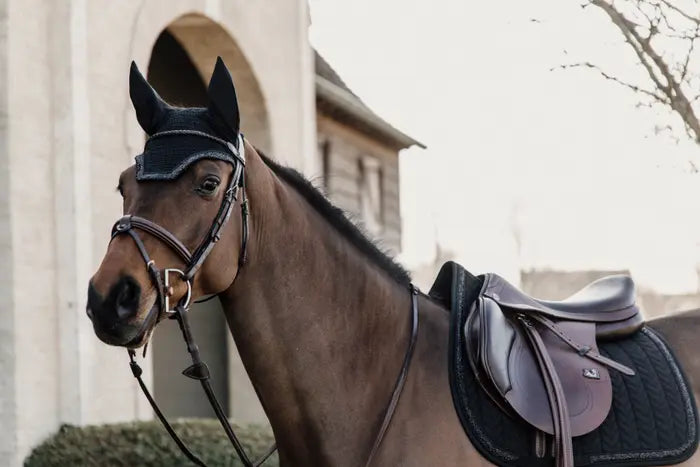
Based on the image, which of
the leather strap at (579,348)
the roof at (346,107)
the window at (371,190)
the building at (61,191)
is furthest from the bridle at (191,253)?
the window at (371,190)

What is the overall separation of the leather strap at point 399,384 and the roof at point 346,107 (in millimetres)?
8204

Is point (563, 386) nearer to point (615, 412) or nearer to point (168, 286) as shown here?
point (615, 412)

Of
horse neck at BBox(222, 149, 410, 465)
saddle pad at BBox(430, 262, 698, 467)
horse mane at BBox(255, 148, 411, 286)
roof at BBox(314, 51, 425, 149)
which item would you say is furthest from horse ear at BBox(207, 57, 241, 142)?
roof at BBox(314, 51, 425, 149)

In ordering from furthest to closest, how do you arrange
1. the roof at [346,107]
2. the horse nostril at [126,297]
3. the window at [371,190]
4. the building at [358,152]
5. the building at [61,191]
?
1. the window at [371,190]
2. the building at [358,152]
3. the roof at [346,107]
4. the building at [61,191]
5. the horse nostril at [126,297]

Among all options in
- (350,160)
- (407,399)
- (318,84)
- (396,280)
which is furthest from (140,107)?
(350,160)

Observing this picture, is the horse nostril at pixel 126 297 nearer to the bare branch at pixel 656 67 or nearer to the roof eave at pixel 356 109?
the bare branch at pixel 656 67

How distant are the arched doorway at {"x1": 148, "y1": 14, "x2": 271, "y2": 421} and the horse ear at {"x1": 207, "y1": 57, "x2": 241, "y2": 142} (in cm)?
584

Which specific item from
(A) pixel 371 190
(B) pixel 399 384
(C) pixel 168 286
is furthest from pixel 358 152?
(C) pixel 168 286

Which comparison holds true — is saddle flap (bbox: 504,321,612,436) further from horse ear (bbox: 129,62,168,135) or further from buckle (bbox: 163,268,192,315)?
horse ear (bbox: 129,62,168,135)

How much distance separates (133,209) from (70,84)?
385 centimetres

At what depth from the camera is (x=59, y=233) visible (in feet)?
20.3

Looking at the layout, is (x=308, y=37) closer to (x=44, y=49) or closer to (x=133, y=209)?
(x=44, y=49)

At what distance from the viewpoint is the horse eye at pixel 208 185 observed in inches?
108

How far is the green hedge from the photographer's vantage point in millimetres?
5656
